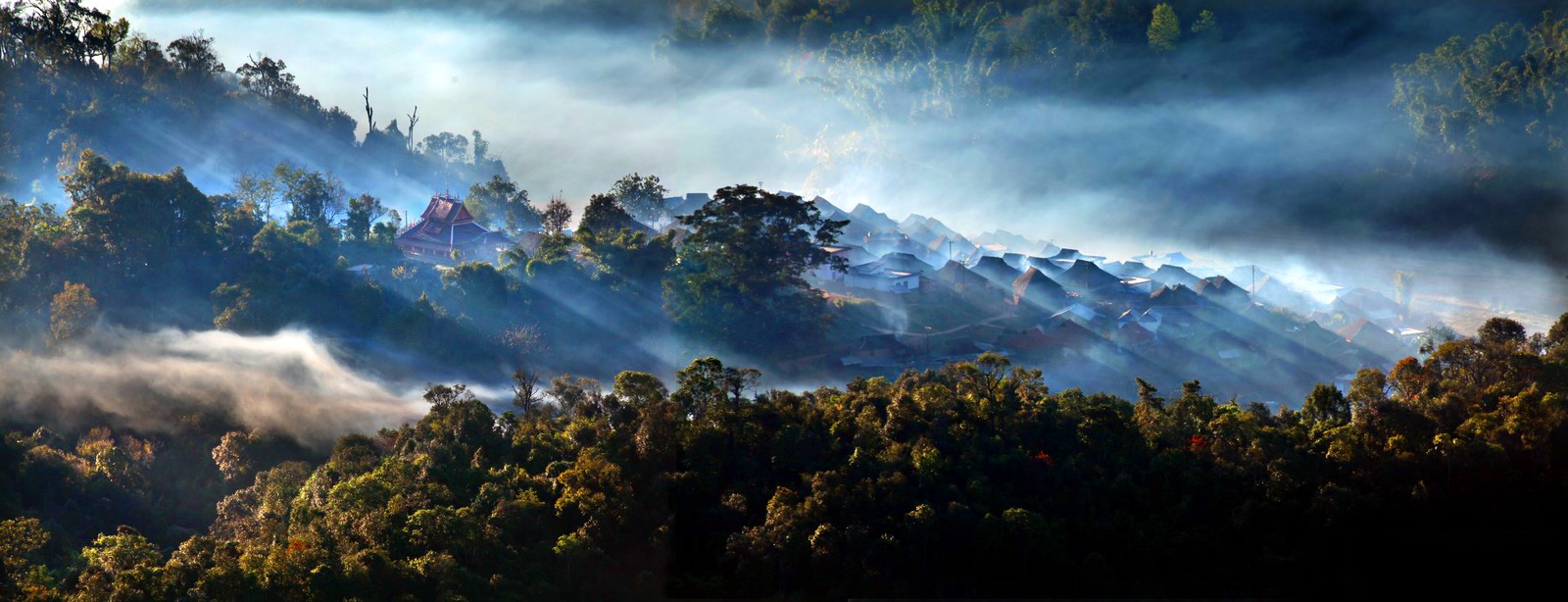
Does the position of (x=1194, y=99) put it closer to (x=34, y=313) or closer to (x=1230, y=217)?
(x=1230, y=217)

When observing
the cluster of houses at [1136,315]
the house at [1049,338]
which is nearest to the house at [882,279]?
the cluster of houses at [1136,315]

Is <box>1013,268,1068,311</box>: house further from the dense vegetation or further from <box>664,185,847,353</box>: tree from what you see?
the dense vegetation

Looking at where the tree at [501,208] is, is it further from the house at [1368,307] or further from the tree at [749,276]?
the house at [1368,307]

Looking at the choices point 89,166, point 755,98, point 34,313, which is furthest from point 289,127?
point 755,98

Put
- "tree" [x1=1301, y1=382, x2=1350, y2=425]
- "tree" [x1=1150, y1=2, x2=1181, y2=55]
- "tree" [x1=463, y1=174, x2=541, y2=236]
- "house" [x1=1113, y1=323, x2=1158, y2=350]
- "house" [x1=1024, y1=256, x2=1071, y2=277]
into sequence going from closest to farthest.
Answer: "tree" [x1=1301, y1=382, x2=1350, y2=425] → "house" [x1=1113, y1=323, x2=1158, y2=350] → "house" [x1=1024, y1=256, x2=1071, y2=277] → "tree" [x1=463, y1=174, x2=541, y2=236] → "tree" [x1=1150, y1=2, x2=1181, y2=55]

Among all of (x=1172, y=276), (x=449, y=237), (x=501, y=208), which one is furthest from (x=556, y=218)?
(x=1172, y=276)

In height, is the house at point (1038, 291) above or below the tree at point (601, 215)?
below

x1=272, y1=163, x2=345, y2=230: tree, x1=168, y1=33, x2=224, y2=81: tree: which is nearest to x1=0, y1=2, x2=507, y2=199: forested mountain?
x1=168, y1=33, x2=224, y2=81: tree
